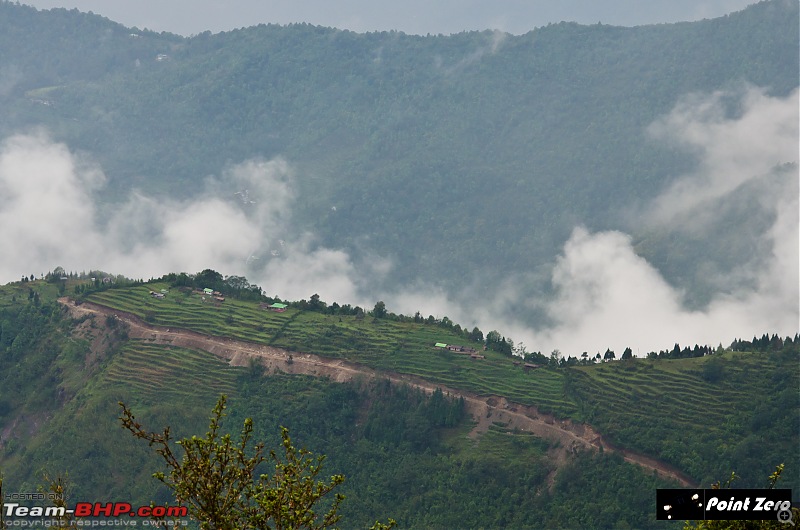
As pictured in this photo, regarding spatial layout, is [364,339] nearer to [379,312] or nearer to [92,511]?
[379,312]

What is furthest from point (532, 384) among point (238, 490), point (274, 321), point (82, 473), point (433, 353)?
point (238, 490)

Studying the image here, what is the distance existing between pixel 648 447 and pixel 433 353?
34.4 m

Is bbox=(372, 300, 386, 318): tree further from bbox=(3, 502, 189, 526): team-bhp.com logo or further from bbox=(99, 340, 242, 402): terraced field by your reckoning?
bbox=(3, 502, 189, 526): team-bhp.com logo

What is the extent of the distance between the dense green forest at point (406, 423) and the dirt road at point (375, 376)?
4.04ft

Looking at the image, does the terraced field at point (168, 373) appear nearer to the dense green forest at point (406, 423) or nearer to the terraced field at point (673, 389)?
the dense green forest at point (406, 423)

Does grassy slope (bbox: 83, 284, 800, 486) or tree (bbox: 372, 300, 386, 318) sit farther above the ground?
tree (bbox: 372, 300, 386, 318)

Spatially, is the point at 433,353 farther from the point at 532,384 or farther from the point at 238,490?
the point at 238,490

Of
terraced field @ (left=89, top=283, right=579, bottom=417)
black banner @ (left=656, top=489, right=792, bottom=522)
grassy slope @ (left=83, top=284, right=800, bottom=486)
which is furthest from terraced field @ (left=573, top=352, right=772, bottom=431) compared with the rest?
black banner @ (left=656, top=489, right=792, bottom=522)

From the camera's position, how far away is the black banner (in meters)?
35.2

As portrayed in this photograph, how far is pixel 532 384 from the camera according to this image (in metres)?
139

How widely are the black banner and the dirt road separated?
84043 millimetres

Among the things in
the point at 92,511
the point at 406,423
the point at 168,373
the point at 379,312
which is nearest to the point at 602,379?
the point at 406,423

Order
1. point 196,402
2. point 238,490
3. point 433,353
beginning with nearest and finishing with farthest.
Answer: point 238,490 → point 196,402 → point 433,353

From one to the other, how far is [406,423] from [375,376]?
9.56 metres
